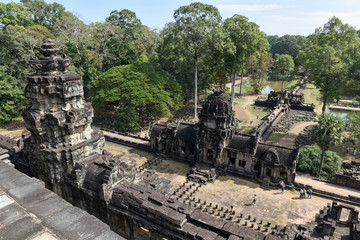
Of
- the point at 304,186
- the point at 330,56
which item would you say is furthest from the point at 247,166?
the point at 330,56

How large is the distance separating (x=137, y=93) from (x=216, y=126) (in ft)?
59.1

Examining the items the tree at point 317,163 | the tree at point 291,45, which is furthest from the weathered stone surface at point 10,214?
the tree at point 291,45

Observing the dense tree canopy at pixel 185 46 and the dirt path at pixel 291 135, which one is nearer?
the dirt path at pixel 291 135

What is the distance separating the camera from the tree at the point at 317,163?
28.4 metres

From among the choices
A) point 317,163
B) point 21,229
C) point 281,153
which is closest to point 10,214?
point 21,229

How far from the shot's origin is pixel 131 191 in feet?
49.1

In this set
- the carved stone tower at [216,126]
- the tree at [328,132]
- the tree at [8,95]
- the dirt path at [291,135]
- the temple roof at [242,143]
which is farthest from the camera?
the tree at [8,95]

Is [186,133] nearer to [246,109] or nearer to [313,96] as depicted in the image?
[246,109]

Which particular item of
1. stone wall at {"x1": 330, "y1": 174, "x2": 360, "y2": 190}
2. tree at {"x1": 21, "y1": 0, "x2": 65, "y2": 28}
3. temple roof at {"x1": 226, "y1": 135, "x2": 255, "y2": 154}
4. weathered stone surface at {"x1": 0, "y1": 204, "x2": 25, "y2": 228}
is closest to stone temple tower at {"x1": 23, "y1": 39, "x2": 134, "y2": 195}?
weathered stone surface at {"x1": 0, "y1": 204, "x2": 25, "y2": 228}

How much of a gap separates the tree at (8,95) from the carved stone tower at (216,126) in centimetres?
3270

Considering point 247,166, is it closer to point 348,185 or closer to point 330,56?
point 348,185

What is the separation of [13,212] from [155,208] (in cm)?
965

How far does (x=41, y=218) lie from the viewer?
4914 millimetres

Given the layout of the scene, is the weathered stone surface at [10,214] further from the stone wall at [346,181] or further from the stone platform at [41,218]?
the stone wall at [346,181]
